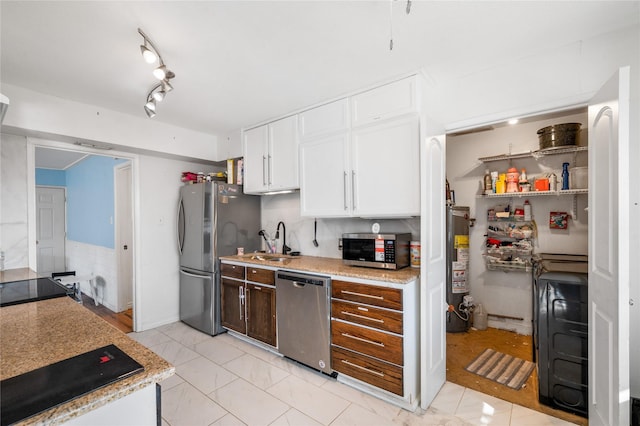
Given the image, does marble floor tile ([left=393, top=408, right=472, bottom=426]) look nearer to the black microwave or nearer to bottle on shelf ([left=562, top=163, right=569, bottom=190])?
the black microwave

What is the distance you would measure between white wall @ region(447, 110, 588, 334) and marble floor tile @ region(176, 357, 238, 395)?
318 cm

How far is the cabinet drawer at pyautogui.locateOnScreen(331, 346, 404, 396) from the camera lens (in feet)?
6.73

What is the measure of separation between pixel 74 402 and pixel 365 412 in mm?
1887

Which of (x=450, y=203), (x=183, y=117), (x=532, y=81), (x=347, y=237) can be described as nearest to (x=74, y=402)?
(x=347, y=237)

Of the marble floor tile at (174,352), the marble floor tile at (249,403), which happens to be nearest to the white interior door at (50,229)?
the marble floor tile at (174,352)

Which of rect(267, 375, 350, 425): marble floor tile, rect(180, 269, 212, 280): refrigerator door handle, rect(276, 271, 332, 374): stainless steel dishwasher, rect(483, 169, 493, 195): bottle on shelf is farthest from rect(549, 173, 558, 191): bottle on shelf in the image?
rect(180, 269, 212, 280): refrigerator door handle

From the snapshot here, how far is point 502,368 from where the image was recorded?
2.63m

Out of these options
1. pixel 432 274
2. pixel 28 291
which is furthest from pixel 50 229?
pixel 432 274

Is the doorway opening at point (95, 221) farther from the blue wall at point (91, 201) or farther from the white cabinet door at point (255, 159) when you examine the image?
the white cabinet door at point (255, 159)

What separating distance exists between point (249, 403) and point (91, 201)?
4595 millimetres

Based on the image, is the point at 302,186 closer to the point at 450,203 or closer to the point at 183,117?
the point at 183,117

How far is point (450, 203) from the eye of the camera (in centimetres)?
348

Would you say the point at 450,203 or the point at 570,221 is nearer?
the point at 570,221

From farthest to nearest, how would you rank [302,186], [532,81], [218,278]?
[218,278]
[302,186]
[532,81]
